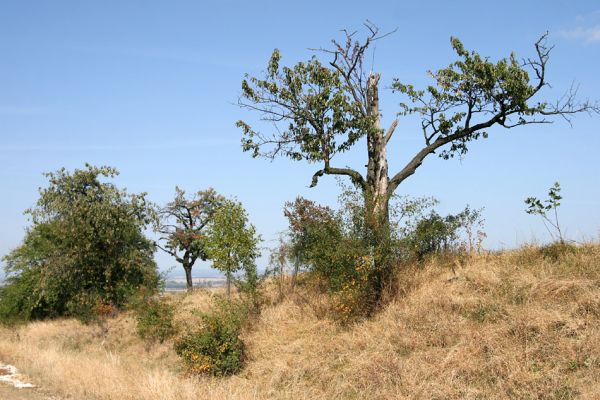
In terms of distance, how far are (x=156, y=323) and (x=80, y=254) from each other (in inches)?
393

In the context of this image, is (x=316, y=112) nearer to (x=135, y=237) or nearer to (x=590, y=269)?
(x=590, y=269)

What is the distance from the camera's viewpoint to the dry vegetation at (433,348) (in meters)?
10.6

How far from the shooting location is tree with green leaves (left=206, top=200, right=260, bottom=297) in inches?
838

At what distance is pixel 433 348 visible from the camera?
487 inches

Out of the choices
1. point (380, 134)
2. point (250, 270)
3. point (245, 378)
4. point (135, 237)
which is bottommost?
point (245, 378)

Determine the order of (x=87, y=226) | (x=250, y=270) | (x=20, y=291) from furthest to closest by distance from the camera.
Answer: (x=20, y=291) → (x=87, y=226) → (x=250, y=270)

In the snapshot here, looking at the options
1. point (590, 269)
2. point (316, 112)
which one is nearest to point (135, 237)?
point (316, 112)

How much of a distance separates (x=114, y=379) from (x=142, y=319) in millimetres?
8031

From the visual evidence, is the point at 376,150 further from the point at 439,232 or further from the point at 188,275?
the point at 188,275

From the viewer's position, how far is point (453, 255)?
17.3 meters

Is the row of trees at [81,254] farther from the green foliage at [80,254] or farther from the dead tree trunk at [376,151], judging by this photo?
the dead tree trunk at [376,151]

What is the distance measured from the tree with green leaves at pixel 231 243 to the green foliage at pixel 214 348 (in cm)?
398

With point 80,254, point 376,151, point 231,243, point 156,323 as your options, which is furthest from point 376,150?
point 80,254

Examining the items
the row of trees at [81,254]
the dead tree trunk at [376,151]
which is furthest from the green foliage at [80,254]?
the dead tree trunk at [376,151]
